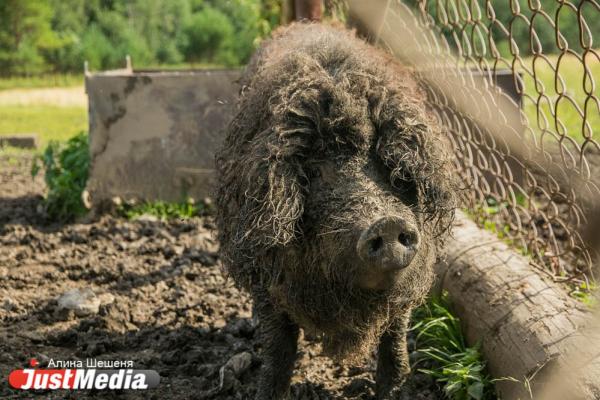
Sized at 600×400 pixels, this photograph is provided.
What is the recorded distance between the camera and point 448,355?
346 centimetres

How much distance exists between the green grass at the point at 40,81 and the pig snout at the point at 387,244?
1298cm

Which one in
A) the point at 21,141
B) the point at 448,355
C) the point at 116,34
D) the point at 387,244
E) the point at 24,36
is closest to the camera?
the point at 387,244

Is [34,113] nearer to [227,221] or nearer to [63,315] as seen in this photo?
[63,315]

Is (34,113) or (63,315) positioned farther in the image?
(34,113)

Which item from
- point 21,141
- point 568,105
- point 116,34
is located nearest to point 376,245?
point 21,141

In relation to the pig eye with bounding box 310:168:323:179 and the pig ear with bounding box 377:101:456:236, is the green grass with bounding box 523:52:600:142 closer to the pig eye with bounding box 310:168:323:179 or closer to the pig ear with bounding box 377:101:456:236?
the pig ear with bounding box 377:101:456:236

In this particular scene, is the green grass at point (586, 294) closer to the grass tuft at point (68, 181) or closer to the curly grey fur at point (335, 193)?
the curly grey fur at point (335, 193)

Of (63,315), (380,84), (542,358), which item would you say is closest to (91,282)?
(63,315)

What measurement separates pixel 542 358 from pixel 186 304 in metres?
2.19

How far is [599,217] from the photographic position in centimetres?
262

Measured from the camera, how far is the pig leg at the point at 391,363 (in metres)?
3.26

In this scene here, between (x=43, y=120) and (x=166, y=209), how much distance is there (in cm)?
731

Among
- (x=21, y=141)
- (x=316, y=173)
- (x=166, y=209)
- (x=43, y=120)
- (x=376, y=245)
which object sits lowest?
Result: (x=43, y=120)

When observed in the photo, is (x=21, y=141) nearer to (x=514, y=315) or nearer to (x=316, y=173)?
(x=316, y=173)
